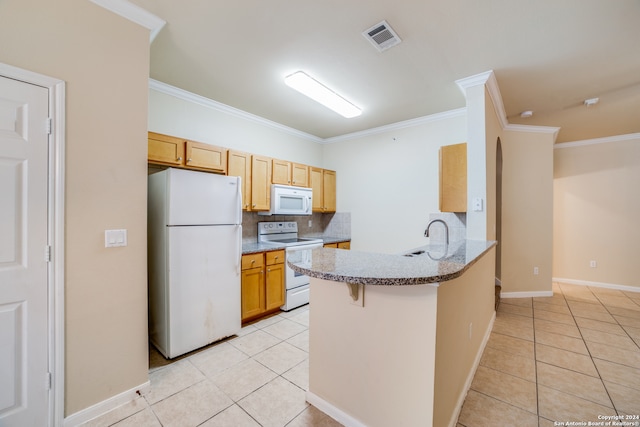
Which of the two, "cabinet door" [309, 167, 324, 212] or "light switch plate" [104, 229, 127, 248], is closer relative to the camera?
"light switch plate" [104, 229, 127, 248]

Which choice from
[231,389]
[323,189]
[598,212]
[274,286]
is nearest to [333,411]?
[231,389]

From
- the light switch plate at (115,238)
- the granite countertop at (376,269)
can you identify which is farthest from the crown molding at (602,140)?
the light switch plate at (115,238)

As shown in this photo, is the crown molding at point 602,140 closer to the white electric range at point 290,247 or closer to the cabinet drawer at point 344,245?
the cabinet drawer at point 344,245

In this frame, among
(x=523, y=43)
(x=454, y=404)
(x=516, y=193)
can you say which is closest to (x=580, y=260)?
(x=516, y=193)

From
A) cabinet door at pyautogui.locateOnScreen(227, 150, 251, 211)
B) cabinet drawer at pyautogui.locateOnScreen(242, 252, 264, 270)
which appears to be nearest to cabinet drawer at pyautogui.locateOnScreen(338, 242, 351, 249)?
cabinet drawer at pyautogui.locateOnScreen(242, 252, 264, 270)

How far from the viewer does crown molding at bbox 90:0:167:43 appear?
68.1 inches

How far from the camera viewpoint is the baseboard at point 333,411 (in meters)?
1.54

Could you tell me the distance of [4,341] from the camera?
4.63 ft

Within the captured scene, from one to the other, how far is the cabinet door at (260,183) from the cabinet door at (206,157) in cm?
43

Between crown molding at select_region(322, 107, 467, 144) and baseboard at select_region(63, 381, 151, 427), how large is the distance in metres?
4.15

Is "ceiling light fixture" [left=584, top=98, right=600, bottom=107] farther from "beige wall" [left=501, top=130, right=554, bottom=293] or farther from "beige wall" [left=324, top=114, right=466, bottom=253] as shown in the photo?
"beige wall" [left=324, top=114, right=466, bottom=253]

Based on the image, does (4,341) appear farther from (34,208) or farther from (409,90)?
(409,90)

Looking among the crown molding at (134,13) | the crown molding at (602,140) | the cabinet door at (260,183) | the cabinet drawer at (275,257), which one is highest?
the crown molding at (134,13)

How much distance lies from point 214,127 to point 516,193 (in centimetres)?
470
